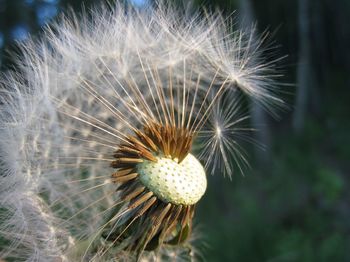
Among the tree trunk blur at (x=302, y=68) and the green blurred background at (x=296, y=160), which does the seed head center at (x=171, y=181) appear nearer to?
the green blurred background at (x=296, y=160)

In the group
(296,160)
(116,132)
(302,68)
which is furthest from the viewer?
(302,68)

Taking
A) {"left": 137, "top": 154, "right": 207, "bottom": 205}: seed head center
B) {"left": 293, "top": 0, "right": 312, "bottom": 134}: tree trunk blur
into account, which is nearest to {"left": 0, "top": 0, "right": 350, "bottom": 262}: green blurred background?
{"left": 293, "top": 0, "right": 312, "bottom": 134}: tree trunk blur

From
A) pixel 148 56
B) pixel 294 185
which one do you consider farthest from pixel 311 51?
pixel 148 56

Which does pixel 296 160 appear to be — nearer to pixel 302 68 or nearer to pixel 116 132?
pixel 302 68

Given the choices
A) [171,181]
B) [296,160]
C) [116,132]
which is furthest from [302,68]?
[171,181]

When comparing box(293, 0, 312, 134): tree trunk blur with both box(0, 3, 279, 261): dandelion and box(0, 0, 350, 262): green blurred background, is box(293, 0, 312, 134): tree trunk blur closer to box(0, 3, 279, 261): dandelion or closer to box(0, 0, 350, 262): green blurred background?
box(0, 0, 350, 262): green blurred background

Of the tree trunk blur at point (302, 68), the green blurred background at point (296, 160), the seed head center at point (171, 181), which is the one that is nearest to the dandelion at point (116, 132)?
the seed head center at point (171, 181)
